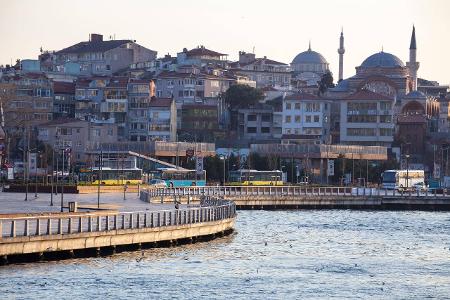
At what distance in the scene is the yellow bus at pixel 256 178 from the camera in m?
158

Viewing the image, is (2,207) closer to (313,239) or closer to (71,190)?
(313,239)

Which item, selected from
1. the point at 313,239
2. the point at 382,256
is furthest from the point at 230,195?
the point at 382,256

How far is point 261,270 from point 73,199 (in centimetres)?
4114

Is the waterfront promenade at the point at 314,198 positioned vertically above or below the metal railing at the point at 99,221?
above

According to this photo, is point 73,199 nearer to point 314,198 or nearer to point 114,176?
point 314,198

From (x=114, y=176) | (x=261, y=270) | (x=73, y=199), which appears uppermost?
(x=114, y=176)

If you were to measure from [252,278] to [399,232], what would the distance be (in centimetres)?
3616

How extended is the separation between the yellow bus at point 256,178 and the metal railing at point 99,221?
6826 centimetres

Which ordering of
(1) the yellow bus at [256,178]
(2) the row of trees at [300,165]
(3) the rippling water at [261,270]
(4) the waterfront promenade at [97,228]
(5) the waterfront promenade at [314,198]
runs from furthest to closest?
(2) the row of trees at [300,165] → (1) the yellow bus at [256,178] → (5) the waterfront promenade at [314,198] → (4) the waterfront promenade at [97,228] → (3) the rippling water at [261,270]

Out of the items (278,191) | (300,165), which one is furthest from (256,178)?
(300,165)

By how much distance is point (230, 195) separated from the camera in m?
126

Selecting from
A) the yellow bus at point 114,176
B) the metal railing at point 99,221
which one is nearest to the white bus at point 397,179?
the yellow bus at point 114,176

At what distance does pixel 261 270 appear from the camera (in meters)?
67.1

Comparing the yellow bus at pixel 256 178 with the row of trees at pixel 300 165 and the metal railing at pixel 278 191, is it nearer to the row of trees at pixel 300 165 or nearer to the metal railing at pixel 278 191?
the metal railing at pixel 278 191
